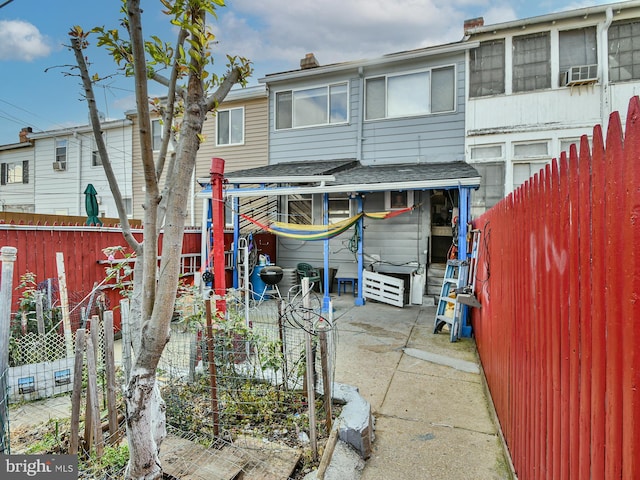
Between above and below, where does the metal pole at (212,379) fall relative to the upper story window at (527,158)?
below

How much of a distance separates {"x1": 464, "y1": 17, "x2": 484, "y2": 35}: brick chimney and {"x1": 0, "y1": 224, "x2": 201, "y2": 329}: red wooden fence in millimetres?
8670

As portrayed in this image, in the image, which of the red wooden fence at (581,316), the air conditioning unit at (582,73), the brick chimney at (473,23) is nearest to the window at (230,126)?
the brick chimney at (473,23)

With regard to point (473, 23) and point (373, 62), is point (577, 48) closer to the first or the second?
point (473, 23)

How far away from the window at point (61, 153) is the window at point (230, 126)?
7.04 m

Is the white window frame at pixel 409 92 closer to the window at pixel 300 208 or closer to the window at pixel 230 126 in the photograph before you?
the window at pixel 300 208

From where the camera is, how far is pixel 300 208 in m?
9.61

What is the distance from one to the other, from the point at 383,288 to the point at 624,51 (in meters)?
7.08

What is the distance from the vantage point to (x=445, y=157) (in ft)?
27.5

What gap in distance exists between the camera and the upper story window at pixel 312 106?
9.27 metres

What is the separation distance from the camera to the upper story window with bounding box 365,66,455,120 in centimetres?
838

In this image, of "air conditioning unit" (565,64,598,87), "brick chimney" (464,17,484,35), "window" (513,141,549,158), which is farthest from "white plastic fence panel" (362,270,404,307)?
"brick chimney" (464,17,484,35)

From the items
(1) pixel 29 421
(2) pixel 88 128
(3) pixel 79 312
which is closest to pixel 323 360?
(1) pixel 29 421

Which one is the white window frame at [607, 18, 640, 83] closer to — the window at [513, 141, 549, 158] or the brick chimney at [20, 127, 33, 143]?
the window at [513, 141, 549, 158]

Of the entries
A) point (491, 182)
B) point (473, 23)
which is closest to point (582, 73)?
point (473, 23)
